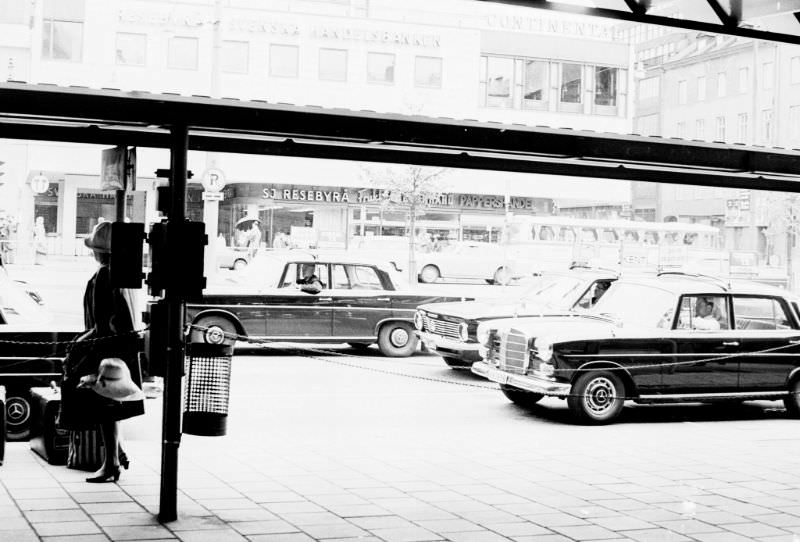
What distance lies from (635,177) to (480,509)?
11.0ft

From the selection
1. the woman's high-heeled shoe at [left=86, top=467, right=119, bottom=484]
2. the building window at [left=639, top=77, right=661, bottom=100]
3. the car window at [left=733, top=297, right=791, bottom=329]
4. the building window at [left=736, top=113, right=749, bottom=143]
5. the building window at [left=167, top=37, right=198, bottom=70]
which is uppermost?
the building window at [left=639, top=77, right=661, bottom=100]

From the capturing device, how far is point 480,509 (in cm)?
753

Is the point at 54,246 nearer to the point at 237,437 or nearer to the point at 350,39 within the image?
the point at 350,39

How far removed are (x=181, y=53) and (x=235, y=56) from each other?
2.47m

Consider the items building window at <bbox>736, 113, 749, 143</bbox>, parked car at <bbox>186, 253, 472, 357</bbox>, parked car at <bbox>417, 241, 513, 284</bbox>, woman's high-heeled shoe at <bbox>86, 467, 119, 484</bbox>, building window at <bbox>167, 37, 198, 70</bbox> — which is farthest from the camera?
building window at <bbox>736, 113, 749, 143</bbox>

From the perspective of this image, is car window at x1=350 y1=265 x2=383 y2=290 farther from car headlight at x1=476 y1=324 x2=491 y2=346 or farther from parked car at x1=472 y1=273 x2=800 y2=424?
parked car at x1=472 y1=273 x2=800 y2=424

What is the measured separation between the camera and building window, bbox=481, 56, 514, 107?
52.1 m

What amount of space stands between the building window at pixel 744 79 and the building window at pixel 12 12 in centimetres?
4476

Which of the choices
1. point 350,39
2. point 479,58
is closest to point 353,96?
point 350,39

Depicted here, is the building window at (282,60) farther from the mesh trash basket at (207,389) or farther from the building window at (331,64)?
the mesh trash basket at (207,389)

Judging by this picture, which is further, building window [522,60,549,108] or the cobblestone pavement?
building window [522,60,549,108]

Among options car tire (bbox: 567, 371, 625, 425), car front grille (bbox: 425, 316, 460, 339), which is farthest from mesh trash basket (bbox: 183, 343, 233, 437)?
car front grille (bbox: 425, 316, 460, 339)

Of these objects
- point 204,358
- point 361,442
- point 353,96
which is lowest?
point 361,442

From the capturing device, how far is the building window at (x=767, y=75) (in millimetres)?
66875
